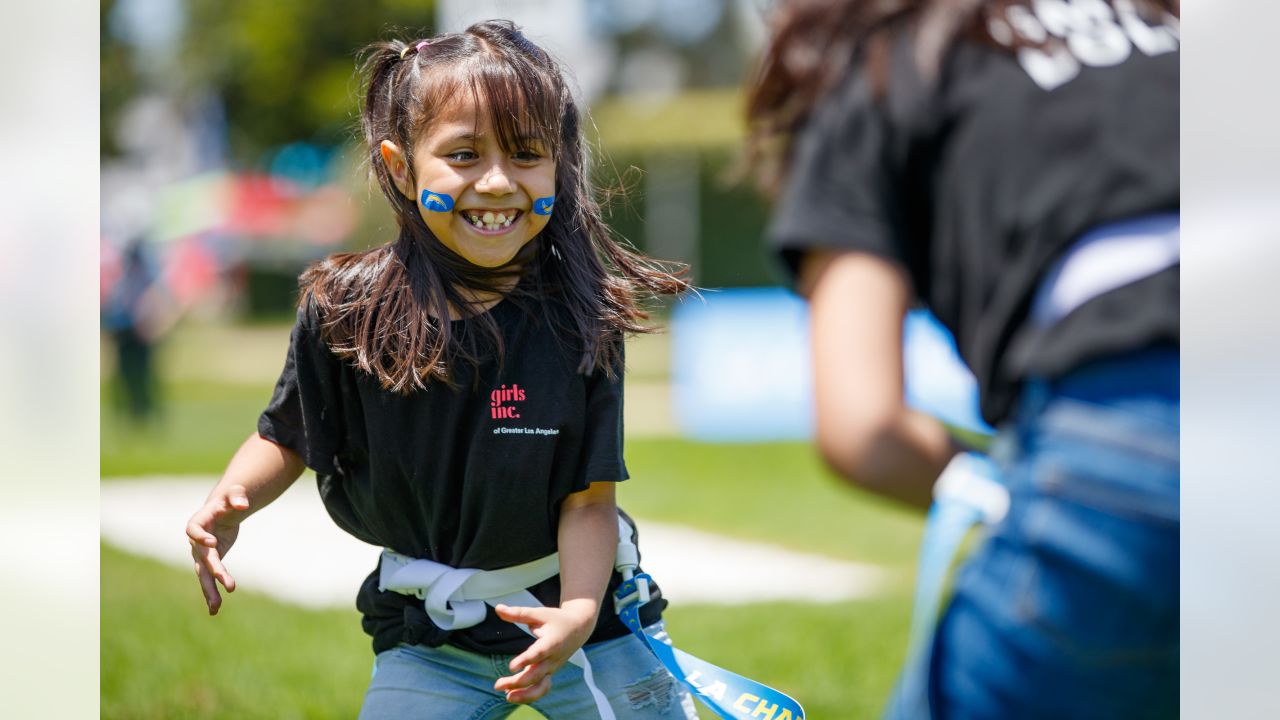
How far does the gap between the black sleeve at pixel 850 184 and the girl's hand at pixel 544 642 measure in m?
A: 0.71

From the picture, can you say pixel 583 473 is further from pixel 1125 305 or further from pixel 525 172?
pixel 1125 305

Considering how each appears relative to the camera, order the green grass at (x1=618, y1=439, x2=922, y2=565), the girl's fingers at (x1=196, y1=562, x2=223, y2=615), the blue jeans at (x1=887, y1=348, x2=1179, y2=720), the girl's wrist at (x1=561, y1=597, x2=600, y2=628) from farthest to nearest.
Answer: the green grass at (x1=618, y1=439, x2=922, y2=565) < the girl's fingers at (x1=196, y1=562, x2=223, y2=615) < the girl's wrist at (x1=561, y1=597, x2=600, y2=628) < the blue jeans at (x1=887, y1=348, x2=1179, y2=720)

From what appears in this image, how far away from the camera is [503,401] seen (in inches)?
90.4

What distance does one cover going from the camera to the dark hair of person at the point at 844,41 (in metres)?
1.88

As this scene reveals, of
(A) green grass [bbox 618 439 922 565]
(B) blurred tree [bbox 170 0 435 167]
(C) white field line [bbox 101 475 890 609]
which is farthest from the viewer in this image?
(B) blurred tree [bbox 170 0 435 167]

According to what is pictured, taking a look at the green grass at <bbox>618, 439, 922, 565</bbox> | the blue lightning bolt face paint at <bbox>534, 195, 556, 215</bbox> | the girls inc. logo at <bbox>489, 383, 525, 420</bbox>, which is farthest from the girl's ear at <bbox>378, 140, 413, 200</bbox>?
the green grass at <bbox>618, 439, 922, 565</bbox>

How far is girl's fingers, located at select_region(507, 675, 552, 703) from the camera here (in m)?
2.17

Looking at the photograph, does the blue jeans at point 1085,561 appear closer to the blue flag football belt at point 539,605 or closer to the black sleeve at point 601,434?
the blue flag football belt at point 539,605

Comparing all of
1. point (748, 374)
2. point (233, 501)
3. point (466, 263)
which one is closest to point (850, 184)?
point (466, 263)

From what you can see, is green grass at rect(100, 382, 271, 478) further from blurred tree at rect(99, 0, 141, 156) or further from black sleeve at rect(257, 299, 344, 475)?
blurred tree at rect(99, 0, 141, 156)

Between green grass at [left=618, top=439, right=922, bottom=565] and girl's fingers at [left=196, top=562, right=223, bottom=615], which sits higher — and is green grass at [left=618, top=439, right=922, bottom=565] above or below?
below

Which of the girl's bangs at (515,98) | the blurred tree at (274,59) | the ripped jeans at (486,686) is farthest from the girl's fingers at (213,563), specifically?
the blurred tree at (274,59)
